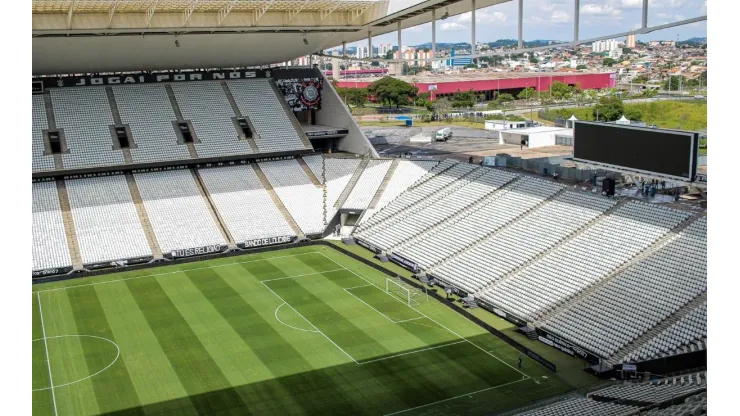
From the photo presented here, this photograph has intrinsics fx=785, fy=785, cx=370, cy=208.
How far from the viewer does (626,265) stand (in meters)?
30.9

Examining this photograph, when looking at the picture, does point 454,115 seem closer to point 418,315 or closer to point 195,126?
point 195,126

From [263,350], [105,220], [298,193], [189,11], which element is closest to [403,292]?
[263,350]

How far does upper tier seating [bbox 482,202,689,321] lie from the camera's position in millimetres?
31094

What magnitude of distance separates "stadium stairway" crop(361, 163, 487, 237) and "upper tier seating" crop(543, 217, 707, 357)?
1450cm

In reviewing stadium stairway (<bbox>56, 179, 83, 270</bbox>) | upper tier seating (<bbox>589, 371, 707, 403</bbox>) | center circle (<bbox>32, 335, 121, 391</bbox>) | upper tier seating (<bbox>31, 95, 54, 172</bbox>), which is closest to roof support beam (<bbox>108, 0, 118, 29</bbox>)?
upper tier seating (<bbox>31, 95, 54, 172</bbox>)

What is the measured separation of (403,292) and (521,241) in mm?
6043

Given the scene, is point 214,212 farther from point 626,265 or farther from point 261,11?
point 626,265

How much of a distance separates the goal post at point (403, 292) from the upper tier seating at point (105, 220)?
1305cm

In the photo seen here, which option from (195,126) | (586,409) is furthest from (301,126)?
(586,409)

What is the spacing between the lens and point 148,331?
30.1 metres

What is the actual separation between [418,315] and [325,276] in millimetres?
6991

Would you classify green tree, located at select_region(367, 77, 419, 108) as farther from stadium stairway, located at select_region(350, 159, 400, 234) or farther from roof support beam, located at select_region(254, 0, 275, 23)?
roof support beam, located at select_region(254, 0, 275, 23)

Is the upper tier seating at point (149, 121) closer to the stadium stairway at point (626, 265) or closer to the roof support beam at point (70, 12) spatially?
the roof support beam at point (70, 12)

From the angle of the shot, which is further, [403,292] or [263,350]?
[403,292]
